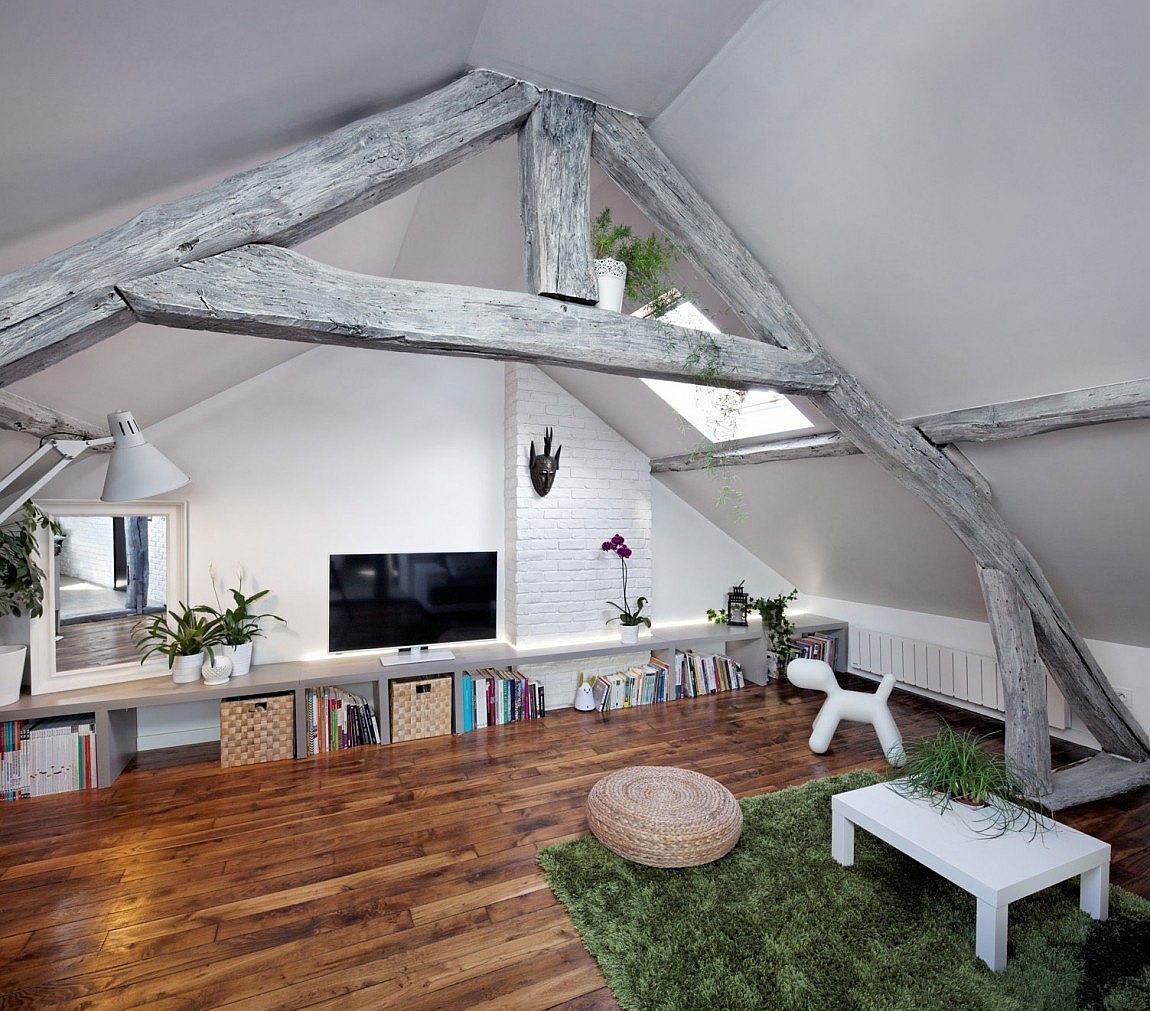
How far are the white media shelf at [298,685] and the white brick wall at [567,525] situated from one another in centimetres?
23

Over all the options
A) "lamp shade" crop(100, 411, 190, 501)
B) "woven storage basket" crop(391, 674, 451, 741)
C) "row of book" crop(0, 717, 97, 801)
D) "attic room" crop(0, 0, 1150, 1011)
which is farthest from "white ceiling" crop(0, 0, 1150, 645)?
Answer: "woven storage basket" crop(391, 674, 451, 741)

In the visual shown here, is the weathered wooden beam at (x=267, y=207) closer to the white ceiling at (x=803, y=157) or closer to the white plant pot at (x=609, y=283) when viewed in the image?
the white ceiling at (x=803, y=157)

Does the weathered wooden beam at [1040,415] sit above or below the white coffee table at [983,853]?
above

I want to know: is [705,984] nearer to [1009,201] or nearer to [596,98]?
[1009,201]

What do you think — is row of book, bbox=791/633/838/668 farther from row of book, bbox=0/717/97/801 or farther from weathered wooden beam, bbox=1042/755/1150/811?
row of book, bbox=0/717/97/801

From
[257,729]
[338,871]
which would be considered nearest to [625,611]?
[257,729]

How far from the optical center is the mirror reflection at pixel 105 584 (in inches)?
124

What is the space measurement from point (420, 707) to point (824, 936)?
248cm

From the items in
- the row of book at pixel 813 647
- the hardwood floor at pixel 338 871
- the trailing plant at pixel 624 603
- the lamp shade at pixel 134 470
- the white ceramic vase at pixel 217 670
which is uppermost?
the lamp shade at pixel 134 470

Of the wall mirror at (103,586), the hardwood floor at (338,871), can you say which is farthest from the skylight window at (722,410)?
the wall mirror at (103,586)

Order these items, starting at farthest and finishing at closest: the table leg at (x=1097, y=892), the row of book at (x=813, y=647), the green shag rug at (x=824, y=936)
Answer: the row of book at (x=813, y=647), the table leg at (x=1097, y=892), the green shag rug at (x=824, y=936)

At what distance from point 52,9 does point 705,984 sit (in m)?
2.57

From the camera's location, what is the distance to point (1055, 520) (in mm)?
2682

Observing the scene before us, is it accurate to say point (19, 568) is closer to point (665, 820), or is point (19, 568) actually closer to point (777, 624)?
point (665, 820)
